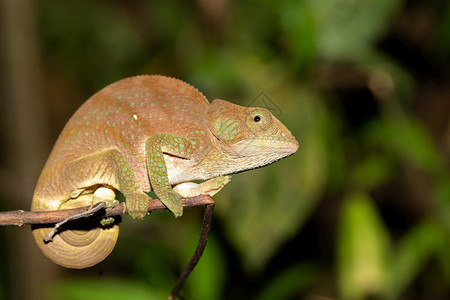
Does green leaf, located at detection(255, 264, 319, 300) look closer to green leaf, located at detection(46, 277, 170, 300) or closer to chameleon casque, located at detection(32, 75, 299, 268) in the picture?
green leaf, located at detection(46, 277, 170, 300)

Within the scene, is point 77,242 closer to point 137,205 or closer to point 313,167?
point 137,205

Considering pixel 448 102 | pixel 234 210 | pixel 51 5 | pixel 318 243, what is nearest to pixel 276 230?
pixel 234 210

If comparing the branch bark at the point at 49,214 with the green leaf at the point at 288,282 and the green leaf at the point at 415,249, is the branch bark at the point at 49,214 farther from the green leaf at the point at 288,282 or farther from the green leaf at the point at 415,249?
the green leaf at the point at 415,249

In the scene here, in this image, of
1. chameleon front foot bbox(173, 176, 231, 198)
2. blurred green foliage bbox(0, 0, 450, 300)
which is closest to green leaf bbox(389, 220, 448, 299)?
blurred green foliage bbox(0, 0, 450, 300)

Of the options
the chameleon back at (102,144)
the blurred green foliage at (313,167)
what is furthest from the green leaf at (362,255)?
the chameleon back at (102,144)

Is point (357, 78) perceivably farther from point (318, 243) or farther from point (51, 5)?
point (51, 5)

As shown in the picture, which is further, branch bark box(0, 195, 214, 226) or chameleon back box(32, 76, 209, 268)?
chameleon back box(32, 76, 209, 268)
